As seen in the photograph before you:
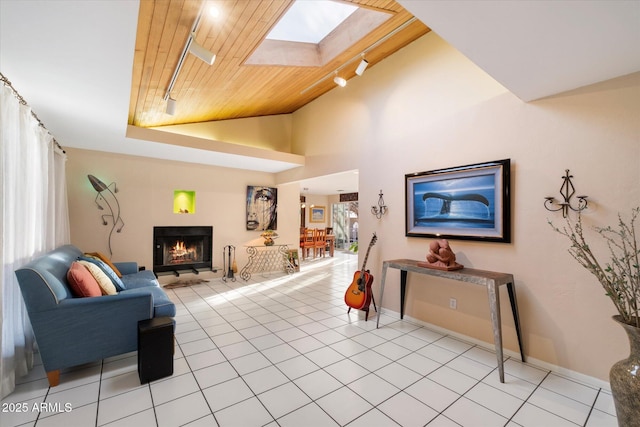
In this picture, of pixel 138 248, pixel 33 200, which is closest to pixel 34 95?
pixel 33 200

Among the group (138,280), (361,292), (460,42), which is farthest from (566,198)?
(138,280)

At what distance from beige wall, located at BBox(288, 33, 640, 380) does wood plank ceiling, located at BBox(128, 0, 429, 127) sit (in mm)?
566

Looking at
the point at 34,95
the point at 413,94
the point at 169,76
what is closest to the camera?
the point at 34,95

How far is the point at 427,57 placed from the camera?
3320 mm

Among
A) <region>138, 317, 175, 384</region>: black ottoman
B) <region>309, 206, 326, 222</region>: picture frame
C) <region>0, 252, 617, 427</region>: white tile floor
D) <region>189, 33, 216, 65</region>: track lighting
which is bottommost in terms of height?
<region>0, 252, 617, 427</region>: white tile floor

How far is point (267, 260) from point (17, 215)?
4.49m

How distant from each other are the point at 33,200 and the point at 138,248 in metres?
2.53

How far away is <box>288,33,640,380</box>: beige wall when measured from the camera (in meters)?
2.13

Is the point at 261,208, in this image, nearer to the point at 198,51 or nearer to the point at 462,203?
the point at 198,51

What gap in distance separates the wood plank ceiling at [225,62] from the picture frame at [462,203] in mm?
1737

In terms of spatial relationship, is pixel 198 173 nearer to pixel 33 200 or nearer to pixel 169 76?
pixel 169 76

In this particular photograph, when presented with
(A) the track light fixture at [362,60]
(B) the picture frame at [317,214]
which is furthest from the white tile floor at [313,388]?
(B) the picture frame at [317,214]

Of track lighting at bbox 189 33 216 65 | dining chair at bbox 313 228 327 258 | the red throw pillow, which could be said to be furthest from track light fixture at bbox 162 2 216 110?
dining chair at bbox 313 228 327 258

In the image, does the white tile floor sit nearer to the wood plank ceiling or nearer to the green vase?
the green vase
